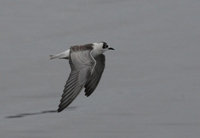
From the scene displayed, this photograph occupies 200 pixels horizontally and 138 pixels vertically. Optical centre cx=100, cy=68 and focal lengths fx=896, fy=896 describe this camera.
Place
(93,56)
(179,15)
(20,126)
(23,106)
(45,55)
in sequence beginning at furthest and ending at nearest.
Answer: (179,15)
(45,55)
(23,106)
(20,126)
(93,56)

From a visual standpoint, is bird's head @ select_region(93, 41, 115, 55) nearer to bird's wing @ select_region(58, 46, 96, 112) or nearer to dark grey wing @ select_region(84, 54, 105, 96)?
dark grey wing @ select_region(84, 54, 105, 96)

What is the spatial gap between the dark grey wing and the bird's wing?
638mm

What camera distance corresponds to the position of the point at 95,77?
623 inches

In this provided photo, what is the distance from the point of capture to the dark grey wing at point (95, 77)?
615 inches

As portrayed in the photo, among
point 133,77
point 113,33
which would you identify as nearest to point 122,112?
point 133,77

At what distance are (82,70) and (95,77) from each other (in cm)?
124

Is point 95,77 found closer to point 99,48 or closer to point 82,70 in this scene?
point 99,48

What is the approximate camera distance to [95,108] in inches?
711

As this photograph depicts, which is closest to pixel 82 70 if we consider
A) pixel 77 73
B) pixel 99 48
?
pixel 77 73

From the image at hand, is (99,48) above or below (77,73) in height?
above

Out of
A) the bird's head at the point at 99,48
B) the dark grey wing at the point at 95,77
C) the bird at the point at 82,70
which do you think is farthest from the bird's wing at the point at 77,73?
the dark grey wing at the point at 95,77

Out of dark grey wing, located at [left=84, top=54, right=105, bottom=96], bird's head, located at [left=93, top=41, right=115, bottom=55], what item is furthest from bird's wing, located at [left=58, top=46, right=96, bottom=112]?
dark grey wing, located at [left=84, top=54, right=105, bottom=96]

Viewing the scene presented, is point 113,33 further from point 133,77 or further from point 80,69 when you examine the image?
point 80,69

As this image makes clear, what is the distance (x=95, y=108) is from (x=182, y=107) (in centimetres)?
176
